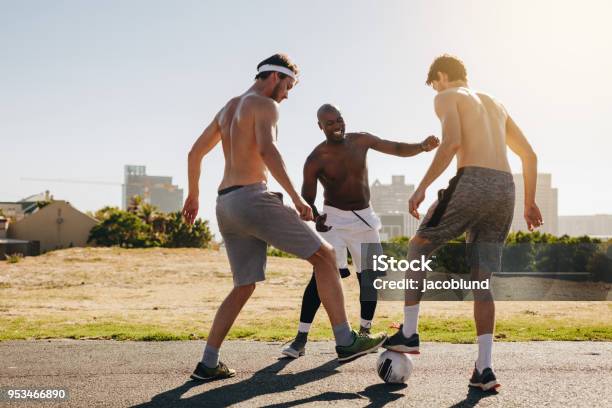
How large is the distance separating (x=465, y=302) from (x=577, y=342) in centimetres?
1093

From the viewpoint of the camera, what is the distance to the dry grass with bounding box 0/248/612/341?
8.90m

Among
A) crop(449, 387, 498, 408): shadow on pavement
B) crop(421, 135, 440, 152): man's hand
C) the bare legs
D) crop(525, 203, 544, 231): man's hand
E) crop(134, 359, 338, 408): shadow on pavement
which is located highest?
crop(421, 135, 440, 152): man's hand

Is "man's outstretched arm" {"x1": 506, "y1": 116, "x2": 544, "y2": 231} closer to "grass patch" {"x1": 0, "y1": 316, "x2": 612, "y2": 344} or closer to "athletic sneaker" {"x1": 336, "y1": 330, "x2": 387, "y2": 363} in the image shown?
"athletic sneaker" {"x1": 336, "y1": 330, "x2": 387, "y2": 363}

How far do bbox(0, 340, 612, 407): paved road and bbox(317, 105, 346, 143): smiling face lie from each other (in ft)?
7.08

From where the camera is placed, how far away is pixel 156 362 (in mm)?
5480

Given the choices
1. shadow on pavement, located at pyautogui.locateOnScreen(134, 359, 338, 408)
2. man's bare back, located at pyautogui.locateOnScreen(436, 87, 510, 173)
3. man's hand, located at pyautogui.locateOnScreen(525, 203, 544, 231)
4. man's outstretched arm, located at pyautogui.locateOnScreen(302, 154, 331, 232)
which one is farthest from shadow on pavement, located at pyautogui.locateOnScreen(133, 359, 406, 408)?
man's outstretched arm, located at pyautogui.locateOnScreen(302, 154, 331, 232)

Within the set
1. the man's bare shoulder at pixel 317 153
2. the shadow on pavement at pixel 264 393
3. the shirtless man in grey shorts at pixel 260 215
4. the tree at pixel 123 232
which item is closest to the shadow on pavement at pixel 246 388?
the shadow on pavement at pixel 264 393

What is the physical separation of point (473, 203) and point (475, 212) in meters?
0.06

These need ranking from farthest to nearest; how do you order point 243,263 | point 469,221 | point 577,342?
point 577,342, point 243,263, point 469,221

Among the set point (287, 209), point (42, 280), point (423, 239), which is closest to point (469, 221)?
point (423, 239)

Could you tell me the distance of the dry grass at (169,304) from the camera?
890cm

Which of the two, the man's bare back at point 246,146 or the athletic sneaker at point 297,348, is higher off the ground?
the man's bare back at point 246,146

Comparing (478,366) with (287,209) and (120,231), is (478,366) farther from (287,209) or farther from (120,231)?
(120,231)

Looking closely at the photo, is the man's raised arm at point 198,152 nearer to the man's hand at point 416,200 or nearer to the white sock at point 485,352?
the man's hand at point 416,200
